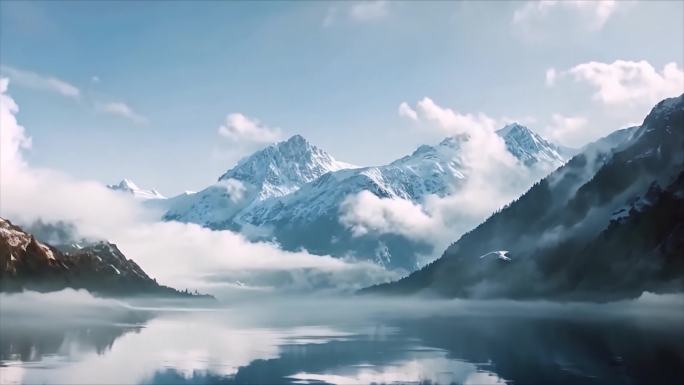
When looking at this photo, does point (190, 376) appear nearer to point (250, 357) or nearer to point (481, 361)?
point (250, 357)

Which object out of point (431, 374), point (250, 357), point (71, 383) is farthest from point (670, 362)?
point (71, 383)

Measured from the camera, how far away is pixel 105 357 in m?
183

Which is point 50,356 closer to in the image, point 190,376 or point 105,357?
point 105,357

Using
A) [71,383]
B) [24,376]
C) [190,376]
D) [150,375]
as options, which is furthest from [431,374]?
[24,376]

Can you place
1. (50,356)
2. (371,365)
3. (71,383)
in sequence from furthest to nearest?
(50,356) → (371,365) → (71,383)

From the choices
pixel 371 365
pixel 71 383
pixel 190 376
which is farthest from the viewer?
pixel 371 365

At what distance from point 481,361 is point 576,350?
36.1m

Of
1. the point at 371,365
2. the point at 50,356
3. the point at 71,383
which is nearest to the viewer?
the point at 71,383

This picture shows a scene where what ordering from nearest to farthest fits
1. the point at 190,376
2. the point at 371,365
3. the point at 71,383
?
the point at 71,383 < the point at 190,376 < the point at 371,365

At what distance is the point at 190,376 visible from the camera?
14450 cm

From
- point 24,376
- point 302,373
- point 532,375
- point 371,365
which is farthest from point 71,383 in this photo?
point 532,375

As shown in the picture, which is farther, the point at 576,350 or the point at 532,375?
the point at 576,350

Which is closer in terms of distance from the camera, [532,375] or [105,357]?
[532,375]

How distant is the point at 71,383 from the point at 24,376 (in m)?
11.5
